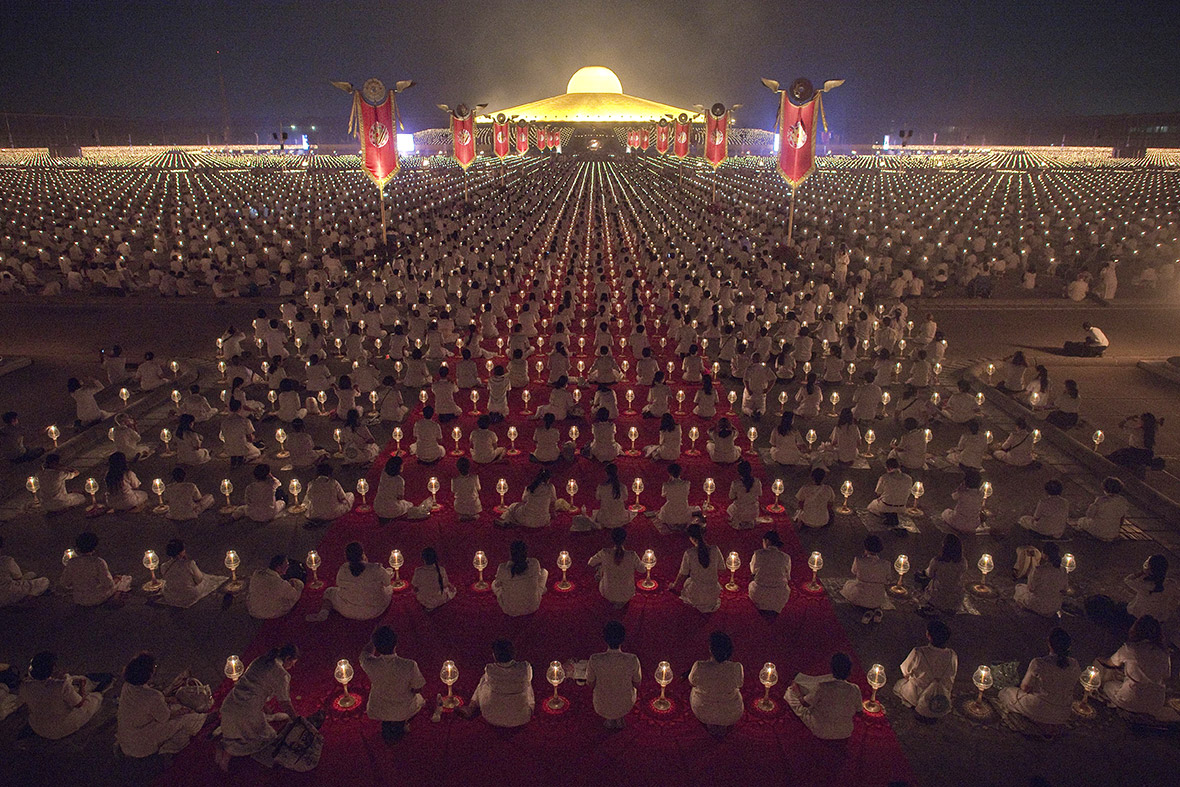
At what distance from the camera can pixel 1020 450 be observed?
10.0m

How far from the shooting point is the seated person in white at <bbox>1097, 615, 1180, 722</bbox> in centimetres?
563

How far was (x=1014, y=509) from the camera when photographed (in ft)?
29.5

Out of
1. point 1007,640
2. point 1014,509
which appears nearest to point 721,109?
point 1014,509

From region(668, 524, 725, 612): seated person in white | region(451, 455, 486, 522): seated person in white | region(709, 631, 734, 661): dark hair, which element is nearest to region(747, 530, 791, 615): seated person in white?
region(668, 524, 725, 612): seated person in white

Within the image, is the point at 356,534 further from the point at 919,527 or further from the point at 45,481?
the point at 919,527

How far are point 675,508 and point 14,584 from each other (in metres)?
6.22

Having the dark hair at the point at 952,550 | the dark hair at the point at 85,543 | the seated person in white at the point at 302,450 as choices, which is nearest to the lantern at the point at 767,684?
the dark hair at the point at 952,550

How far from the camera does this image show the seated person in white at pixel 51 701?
17.6ft

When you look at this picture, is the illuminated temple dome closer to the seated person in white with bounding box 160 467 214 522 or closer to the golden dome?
the golden dome

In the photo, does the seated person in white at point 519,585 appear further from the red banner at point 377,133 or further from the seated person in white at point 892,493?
the red banner at point 377,133

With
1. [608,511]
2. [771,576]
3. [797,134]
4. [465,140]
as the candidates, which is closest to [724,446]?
[608,511]

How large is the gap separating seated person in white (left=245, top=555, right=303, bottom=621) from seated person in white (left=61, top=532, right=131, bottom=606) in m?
1.33

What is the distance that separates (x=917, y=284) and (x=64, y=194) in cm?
4210

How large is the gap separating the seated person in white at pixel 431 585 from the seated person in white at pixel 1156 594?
587cm
